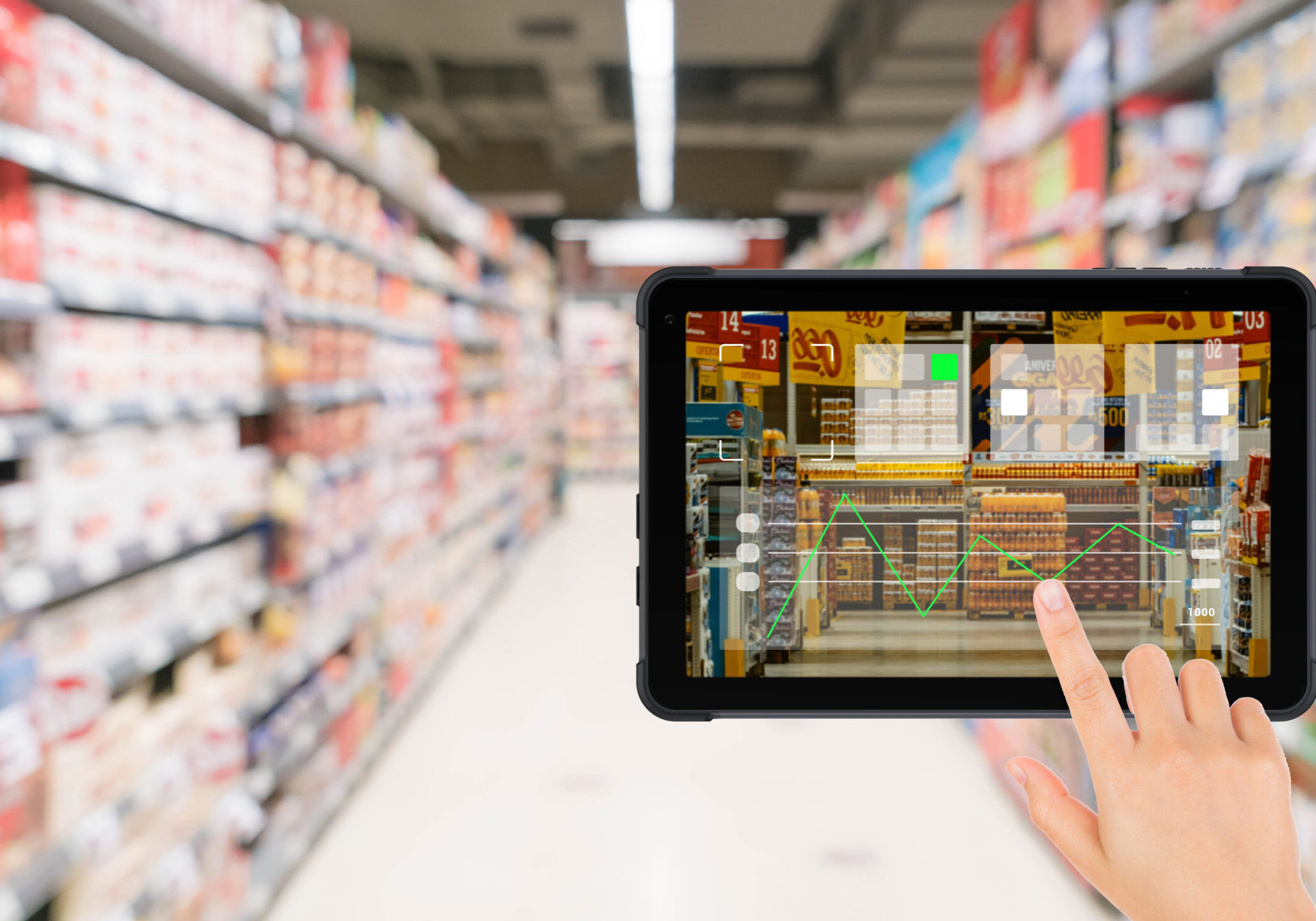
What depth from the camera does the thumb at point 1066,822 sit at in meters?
0.58

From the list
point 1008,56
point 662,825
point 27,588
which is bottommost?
point 662,825

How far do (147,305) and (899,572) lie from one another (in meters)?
1.78

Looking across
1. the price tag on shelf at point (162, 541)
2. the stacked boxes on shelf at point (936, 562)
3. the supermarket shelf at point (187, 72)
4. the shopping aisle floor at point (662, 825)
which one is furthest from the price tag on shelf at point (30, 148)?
the shopping aisle floor at point (662, 825)

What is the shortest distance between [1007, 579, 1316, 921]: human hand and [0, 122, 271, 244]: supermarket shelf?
1727mm

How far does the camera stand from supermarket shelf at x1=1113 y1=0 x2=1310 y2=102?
1.74 meters

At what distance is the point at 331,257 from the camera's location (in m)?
2.95

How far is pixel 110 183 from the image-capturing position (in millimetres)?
1702

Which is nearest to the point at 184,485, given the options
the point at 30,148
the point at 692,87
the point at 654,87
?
the point at 30,148

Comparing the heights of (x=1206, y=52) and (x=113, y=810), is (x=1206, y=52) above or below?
above

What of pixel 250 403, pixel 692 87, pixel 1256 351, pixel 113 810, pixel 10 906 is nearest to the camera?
pixel 1256 351

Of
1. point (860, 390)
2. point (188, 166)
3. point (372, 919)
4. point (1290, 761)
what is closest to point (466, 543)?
point (372, 919)

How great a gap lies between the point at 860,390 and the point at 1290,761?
5.26 ft

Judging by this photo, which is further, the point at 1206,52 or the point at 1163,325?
the point at 1206,52

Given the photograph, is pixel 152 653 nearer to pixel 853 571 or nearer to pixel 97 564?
pixel 97 564
